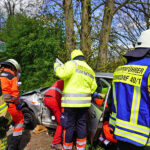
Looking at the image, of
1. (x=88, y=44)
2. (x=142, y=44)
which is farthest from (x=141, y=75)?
(x=88, y=44)

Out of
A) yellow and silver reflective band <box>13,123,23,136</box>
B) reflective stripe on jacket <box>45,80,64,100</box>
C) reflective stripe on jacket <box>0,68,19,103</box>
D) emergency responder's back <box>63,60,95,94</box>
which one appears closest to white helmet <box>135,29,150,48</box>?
emergency responder's back <box>63,60,95,94</box>

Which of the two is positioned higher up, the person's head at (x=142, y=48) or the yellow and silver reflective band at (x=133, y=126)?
the person's head at (x=142, y=48)

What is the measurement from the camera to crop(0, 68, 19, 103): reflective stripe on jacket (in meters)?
2.83

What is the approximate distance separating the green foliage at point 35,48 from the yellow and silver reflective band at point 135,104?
5243mm

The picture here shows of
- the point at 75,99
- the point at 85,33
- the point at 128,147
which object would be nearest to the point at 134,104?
the point at 128,147

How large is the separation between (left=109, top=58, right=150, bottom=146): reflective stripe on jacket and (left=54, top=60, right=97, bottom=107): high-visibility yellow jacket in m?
1.10

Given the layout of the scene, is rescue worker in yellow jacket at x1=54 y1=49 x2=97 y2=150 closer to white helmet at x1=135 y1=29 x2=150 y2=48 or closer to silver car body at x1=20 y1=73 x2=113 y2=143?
silver car body at x1=20 y1=73 x2=113 y2=143

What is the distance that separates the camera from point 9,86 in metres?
2.88

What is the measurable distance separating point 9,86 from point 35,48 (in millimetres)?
4560

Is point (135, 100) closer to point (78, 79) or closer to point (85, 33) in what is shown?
point (78, 79)

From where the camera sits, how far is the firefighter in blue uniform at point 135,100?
138 cm

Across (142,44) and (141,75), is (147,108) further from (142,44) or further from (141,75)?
(142,44)

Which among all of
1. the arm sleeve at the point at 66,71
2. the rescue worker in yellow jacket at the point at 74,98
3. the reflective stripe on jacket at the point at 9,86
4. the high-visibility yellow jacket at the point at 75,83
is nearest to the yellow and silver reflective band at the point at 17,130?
the reflective stripe on jacket at the point at 9,86

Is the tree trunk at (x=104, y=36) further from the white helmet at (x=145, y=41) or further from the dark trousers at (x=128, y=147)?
the dark trousers at (x=128, y=147)
